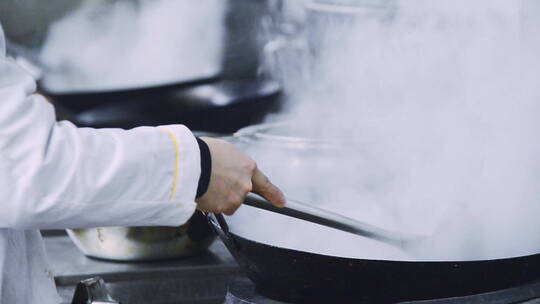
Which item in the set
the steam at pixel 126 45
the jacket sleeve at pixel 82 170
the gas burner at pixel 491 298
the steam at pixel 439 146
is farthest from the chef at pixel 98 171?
the steam at pixel 126 45

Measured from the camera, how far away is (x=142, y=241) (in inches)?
67.8

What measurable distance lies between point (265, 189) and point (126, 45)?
2.30m

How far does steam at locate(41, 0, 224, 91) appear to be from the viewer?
10.7 ft

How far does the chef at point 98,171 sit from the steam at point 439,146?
1.41 feet

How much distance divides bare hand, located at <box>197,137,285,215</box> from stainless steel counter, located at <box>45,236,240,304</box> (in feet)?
2.15

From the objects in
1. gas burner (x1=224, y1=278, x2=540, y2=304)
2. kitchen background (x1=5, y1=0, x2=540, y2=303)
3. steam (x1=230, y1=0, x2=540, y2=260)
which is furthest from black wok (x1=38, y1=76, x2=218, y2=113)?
gas burner (x1=224, y1=278, x2=540, y2=304)

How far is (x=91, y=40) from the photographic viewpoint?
130 inches

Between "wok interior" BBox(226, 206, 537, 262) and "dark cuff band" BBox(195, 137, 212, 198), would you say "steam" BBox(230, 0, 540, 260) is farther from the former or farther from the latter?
"dark cuff band" BBox(195, 137, 212, 198)

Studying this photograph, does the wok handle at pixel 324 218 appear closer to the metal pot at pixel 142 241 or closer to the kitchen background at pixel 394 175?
the kitchen background at pixel 394 175

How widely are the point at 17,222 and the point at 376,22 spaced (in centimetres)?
134

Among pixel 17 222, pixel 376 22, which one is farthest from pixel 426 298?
pixel 376 22

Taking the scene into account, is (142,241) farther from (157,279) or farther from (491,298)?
(491,298)

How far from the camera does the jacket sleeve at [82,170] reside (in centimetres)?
95

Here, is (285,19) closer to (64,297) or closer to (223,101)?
(223,101)
